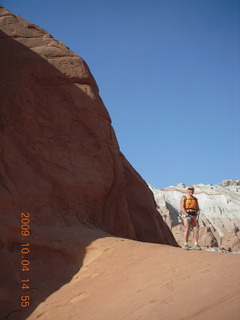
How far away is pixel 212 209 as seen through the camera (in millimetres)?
45594

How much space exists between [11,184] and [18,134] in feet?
4.31

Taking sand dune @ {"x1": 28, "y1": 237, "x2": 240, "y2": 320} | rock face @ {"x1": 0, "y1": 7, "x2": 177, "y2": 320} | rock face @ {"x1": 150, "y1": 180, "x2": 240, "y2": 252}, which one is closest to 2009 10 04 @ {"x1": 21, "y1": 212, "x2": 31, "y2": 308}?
rock face @ {"x1": 0, "y1": 7, "x2": 177, "y2": 320}

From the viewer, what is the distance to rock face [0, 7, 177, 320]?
23.8 ft

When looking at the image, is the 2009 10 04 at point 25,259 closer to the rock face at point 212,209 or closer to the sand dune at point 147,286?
the sand dune at point 147,286

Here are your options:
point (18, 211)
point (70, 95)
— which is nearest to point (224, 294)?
point (18, 211)

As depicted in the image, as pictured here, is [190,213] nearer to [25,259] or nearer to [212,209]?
[25,259]

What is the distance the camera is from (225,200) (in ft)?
157

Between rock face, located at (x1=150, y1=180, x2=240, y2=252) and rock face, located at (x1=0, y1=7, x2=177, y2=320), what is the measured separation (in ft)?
85.2

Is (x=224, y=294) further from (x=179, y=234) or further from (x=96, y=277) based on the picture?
(x=179, y=234)

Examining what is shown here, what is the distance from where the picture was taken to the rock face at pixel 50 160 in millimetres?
7258

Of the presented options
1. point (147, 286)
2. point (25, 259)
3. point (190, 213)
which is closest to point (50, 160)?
point (25, 259)

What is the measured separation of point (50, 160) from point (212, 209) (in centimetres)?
3911

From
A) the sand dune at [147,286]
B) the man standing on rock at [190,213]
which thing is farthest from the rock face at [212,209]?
the sand dune at [147,286]

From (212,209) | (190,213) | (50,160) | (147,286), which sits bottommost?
(212,209)
